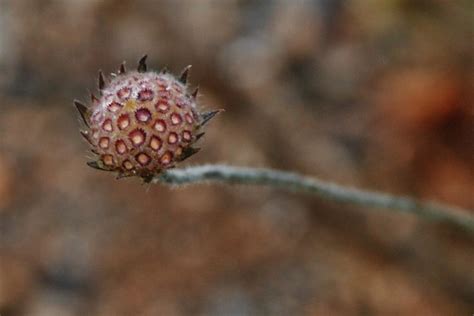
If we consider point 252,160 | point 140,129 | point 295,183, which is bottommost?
point 140,129

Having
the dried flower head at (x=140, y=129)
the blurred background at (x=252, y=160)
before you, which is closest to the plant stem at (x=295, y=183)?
the dried flower head at (x=140, y=129)

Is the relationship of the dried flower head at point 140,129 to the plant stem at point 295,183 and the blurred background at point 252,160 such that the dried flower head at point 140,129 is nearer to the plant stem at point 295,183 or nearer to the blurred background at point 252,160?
the plant stem at point 295,183

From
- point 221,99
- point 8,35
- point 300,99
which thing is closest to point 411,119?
point 300,99

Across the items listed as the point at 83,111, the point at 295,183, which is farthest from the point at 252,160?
the point at 83,111

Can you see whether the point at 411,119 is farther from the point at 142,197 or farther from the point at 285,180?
the point at 285,180

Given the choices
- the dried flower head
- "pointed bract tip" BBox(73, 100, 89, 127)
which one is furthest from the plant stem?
"pointed bract tip" BBox(73, 100, 89, 127)

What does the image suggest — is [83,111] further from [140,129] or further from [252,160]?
[252,160]
